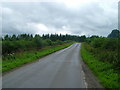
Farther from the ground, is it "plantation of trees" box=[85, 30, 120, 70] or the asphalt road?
"plantation of trees" box=[85, 30, 120, 70]

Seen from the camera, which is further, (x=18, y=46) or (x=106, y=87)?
(x=18, y=46)

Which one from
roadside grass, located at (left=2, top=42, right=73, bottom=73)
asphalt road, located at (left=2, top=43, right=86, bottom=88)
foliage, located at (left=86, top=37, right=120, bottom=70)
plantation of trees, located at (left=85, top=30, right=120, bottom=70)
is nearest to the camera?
asphalt road, located at (left=2, top=43, right=86, bottom=88)

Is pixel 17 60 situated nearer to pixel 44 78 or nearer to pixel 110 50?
pixel 44 78

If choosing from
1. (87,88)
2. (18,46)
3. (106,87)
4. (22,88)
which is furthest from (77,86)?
(18,46)

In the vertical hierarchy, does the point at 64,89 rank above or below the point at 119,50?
below

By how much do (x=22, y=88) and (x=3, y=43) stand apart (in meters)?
20.2

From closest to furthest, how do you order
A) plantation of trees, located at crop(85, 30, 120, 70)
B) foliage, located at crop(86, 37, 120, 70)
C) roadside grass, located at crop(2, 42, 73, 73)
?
plantation of trees, located at crop(85, 30, 120, 70) → foliage, located at crop(86, 37, 120, 70) → roadside grass, located at crop(2, 42, 73, 73)

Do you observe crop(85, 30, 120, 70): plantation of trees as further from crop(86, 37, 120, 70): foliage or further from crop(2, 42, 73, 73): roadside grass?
crop(2, 42, 73, 73): roadside grass

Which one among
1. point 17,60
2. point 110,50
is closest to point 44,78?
point 17,60

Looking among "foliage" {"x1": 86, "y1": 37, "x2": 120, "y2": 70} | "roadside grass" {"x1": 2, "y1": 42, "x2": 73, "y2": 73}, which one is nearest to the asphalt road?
"roadside grass" {"x1": 2, "y1": 42, "x2": 73, "y2": 73}

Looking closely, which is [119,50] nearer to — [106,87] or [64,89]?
[106,87]

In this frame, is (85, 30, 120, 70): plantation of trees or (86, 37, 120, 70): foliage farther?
(86, 37, 120, 70): foliage

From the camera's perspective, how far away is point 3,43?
25109 millimetres

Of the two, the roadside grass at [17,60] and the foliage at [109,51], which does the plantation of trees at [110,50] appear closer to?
the foliage at [109,51]
